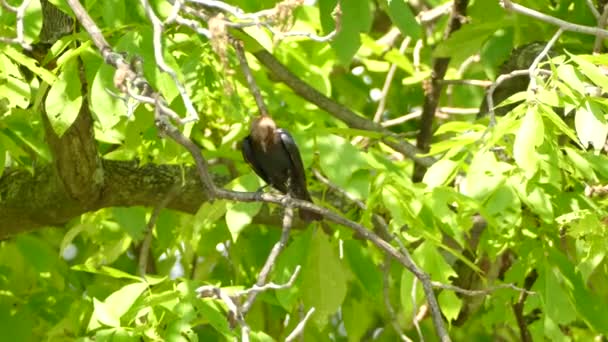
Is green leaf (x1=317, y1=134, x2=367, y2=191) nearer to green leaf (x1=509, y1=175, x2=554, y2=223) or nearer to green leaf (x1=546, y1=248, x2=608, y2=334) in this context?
green leaf (x1=509, y1=175, x2=554, y2=223)

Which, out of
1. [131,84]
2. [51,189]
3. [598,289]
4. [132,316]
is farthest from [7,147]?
[598,289]

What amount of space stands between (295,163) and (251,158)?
326mm

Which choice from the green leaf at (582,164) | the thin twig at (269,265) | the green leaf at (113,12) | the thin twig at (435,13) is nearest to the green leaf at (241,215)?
the thin twig at (269,265)

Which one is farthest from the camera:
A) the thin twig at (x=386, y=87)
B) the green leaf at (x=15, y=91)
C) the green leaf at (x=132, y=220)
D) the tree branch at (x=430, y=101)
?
the thin twig at (x=386, y=87)

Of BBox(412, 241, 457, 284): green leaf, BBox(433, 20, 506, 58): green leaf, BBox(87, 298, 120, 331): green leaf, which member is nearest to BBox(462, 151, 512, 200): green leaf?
BBox(412, 241, 457, 284): green leaf

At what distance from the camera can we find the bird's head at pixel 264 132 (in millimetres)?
4645

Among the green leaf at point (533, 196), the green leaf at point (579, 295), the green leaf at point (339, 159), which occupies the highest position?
the green leaf at point (339, 159)

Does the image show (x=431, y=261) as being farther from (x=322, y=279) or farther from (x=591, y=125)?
(x=591, y=125)

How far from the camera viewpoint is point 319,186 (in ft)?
16.5

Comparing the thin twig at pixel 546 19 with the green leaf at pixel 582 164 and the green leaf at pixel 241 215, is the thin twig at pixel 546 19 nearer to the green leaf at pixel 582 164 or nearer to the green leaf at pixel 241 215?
the green leaf at pixel 582 164

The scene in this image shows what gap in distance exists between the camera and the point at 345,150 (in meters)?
4.19

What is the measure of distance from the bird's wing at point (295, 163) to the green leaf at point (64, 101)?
31.8 inches

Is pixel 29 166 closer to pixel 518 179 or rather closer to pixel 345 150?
pixel 345 150

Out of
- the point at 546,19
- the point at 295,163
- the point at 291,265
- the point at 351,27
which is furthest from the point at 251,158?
the point at 546,19
